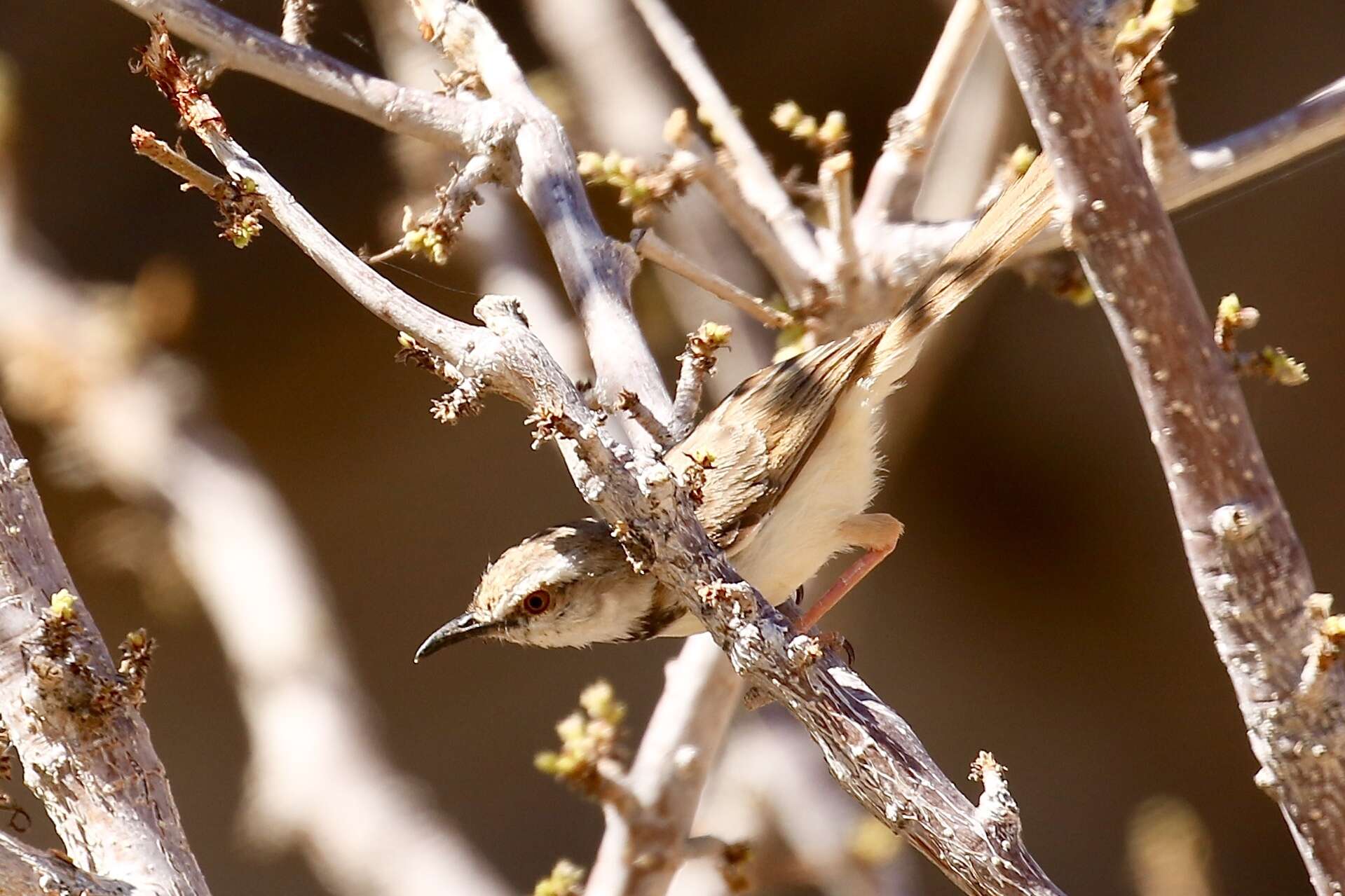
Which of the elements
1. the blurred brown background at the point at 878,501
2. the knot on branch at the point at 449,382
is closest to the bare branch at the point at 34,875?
the knot on branch at the point at 449,382

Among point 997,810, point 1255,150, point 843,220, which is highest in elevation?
point 1255,150

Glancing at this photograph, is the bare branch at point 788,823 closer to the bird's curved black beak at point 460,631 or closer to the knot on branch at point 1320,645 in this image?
the bird's curved black beak at point 460,631

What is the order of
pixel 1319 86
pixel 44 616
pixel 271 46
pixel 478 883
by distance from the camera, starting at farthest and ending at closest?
pixel 1319 86
pixel 478 883
pixel 271 46
pixel 44 616

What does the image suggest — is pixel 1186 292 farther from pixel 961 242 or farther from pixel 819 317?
pixel 819 317

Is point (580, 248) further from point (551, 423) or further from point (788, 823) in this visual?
point (788, 823)

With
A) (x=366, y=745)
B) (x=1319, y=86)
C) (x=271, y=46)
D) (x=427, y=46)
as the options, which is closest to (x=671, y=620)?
(x=271, y=46)

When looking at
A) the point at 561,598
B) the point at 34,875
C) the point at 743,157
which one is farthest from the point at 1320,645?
the point at 743,157

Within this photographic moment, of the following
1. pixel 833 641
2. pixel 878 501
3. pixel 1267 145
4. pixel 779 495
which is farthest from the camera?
pixel 878 501
